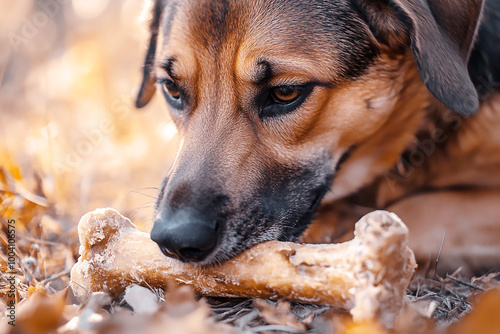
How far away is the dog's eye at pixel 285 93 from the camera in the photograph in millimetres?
2285

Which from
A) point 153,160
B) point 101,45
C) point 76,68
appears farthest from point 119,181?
point 101,45

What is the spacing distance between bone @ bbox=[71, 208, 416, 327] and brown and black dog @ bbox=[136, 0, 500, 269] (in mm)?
102

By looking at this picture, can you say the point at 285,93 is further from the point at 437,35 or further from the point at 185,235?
the point at 185,235

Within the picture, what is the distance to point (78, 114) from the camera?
596 centimetres

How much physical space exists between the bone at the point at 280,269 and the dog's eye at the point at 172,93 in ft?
3.27

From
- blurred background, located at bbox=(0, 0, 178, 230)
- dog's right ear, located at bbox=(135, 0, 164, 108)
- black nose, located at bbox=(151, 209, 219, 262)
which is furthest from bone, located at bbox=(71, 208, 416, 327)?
dog's right ear, located at bbox=(135, 0, 164, 108)

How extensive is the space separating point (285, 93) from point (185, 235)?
0.90 metres

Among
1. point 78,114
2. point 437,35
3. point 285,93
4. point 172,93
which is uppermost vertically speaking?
point 437,35

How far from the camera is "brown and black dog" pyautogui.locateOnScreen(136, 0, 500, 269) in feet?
6.73

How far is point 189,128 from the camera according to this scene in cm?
240

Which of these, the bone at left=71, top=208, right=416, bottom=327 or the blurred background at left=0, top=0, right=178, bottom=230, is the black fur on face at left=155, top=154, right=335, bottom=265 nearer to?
the bone at left=71, top=208, right=416, bottom=327

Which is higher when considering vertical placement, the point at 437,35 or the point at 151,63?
the point at 437,35

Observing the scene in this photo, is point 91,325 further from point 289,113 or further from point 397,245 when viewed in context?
point 289,113

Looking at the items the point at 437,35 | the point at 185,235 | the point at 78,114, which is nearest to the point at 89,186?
the point at 78,114
